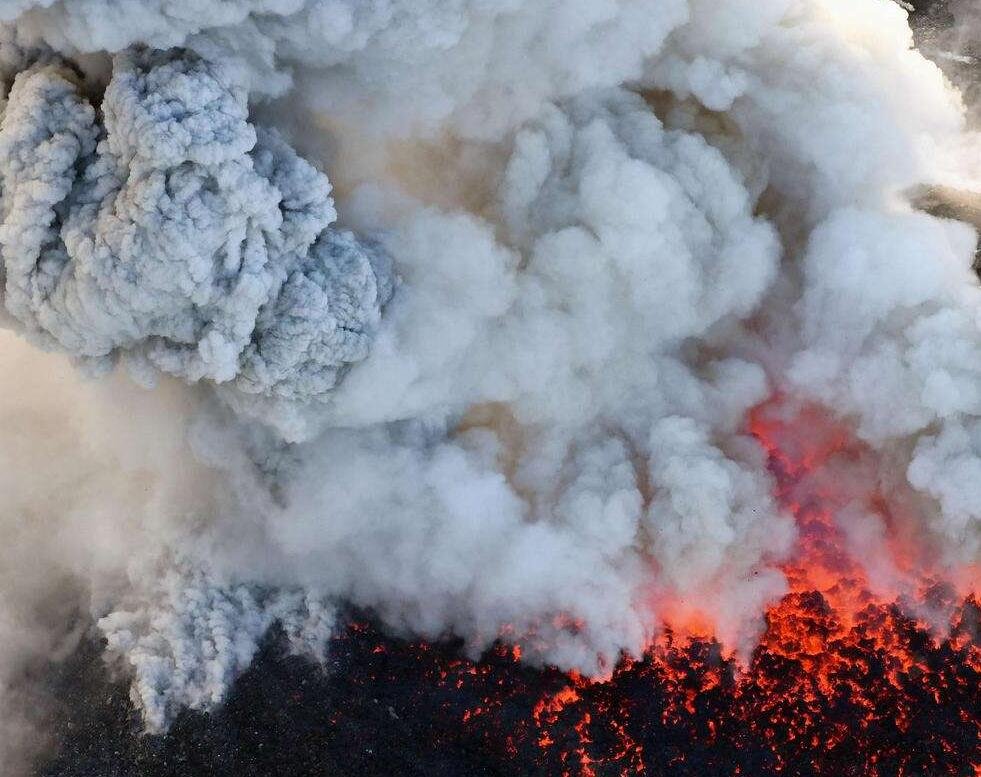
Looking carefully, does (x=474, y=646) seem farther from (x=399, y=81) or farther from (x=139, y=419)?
(x=399, y=81)

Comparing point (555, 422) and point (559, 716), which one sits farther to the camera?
point (555, 422)

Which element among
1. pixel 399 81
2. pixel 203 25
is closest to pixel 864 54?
pixel 399 81

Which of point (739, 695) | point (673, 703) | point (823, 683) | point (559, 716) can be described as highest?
point (823, 683)

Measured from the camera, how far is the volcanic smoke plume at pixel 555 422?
15.2 metres

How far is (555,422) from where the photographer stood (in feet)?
58.8

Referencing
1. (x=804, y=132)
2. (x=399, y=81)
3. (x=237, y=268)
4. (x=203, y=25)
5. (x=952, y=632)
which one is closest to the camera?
(x=203, y=25)

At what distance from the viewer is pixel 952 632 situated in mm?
16422

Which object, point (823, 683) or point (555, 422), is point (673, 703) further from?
point (555, 422)

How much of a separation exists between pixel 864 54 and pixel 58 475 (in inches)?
627

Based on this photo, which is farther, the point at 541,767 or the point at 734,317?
the point at 734,317

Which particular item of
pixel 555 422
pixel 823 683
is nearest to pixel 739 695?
pixel 823 683

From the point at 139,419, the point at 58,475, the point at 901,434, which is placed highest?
the point at 901,434

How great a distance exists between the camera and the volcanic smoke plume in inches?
599

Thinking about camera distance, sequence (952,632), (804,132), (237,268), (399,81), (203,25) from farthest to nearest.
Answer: (804,132) → (952,632) → (399,81) → (237,268) → (203,25)
